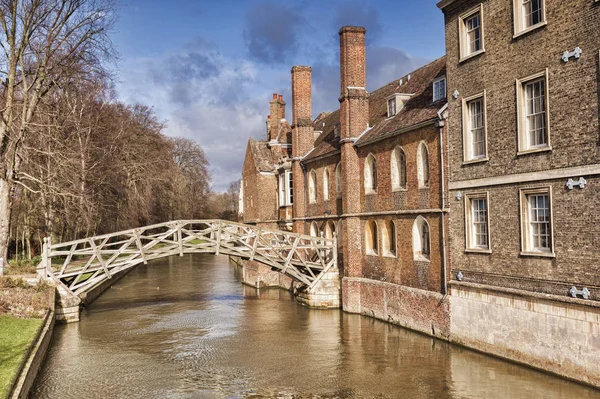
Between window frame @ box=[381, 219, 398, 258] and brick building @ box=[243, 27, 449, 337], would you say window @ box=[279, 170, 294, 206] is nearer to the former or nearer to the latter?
brick building @ box=[243, 27, 449, 337]

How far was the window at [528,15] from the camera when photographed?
46.6ft

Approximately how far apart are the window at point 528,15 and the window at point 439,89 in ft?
14.8

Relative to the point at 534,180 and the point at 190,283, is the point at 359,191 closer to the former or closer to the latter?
the point at 534,180

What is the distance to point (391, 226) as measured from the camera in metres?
22.1

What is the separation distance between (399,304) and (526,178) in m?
7.60

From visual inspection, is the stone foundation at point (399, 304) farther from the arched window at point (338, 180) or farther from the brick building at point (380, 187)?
the arched window at point (338, 180)

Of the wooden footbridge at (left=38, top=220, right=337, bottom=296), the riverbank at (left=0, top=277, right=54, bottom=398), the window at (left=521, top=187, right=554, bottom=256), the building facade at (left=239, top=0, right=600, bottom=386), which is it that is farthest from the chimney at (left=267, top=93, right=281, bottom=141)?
the window at (left=521, top=187, right=554, bottom=256)

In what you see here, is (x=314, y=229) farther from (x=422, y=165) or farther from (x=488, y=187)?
(x=488, y=187)

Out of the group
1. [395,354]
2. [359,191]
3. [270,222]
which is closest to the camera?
[395,354]

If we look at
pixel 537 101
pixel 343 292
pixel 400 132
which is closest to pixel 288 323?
pixel 343 292

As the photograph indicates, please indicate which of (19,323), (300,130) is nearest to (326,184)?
(300,130)

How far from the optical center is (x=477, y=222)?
16.8m

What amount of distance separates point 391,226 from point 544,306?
862cm

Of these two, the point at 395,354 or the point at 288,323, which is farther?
the point at 288,323
